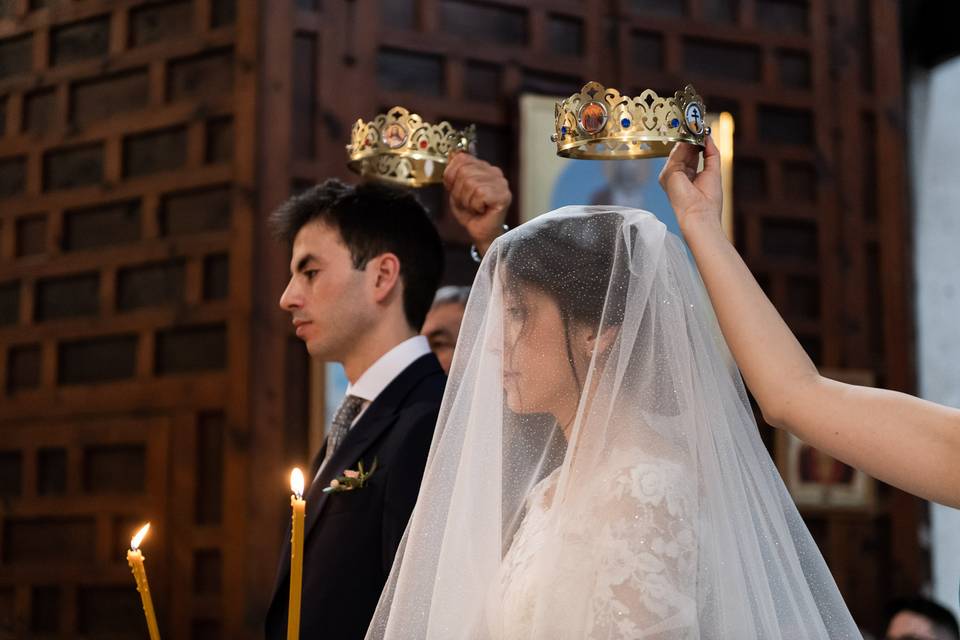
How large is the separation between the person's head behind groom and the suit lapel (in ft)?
0.38

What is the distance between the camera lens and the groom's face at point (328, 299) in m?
2.83

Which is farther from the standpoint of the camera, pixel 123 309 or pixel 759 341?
pixel 123 309

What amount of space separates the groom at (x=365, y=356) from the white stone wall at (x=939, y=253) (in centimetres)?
388

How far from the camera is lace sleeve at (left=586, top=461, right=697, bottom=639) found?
5.91 feet

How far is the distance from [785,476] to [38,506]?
10.1 ft

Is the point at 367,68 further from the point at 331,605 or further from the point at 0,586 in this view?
the point at 331,605

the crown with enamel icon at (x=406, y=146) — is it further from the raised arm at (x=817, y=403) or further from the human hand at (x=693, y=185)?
the raised arm at (x=817, y=403)

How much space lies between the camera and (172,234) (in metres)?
5.14

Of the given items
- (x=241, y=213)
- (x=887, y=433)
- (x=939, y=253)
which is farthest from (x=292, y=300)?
(x=939, y=253)

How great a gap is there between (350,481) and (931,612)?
2.88 metres

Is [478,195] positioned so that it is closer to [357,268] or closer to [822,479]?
[357,268]

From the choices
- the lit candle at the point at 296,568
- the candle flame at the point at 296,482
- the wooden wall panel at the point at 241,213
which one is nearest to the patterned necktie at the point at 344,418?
the candle flame at the point at 296,482

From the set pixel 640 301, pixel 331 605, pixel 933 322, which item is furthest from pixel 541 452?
pixel 933 322

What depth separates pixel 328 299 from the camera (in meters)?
2.84
